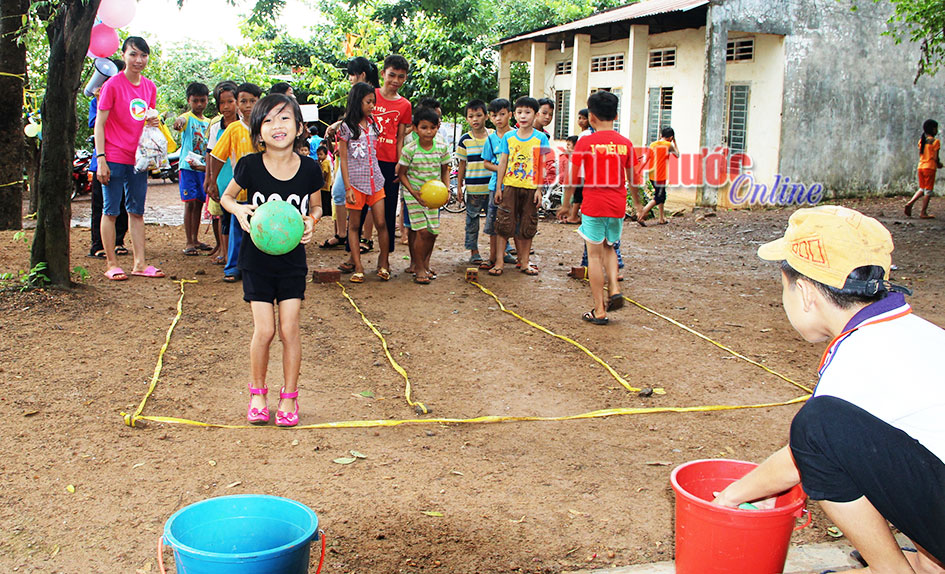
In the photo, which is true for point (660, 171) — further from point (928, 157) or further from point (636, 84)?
point (928, 157)

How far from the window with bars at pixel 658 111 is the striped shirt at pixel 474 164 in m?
9.48

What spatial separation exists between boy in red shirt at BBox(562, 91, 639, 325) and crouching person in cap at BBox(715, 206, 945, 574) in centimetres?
387

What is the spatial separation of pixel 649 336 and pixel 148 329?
3.66 metres

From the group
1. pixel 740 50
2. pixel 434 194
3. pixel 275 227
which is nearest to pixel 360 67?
pixel 434 194

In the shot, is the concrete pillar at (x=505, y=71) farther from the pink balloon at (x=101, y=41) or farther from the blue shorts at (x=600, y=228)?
the blue shorts at (x=600, y=228)

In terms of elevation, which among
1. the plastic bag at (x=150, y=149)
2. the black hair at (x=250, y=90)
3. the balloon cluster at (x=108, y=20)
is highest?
the balloon cluster at (x=108, y=20)

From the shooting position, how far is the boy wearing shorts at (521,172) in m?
7.88

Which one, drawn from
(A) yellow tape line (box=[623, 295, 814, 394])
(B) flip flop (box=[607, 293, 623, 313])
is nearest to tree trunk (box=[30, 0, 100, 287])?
(B) flip flop (box=[607, 293, 623, 313])

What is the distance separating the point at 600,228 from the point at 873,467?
13.8 feet

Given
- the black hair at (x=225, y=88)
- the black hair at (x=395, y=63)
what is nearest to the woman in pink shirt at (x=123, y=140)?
the black hair at (x=225, y=88)

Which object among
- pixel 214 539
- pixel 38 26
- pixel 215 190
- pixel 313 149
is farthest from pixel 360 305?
pixel 313 149

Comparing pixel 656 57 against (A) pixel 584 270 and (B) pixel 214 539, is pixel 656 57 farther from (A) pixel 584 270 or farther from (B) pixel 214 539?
(B) pixel 214 539

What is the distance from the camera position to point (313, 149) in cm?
1198

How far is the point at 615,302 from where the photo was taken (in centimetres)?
673
